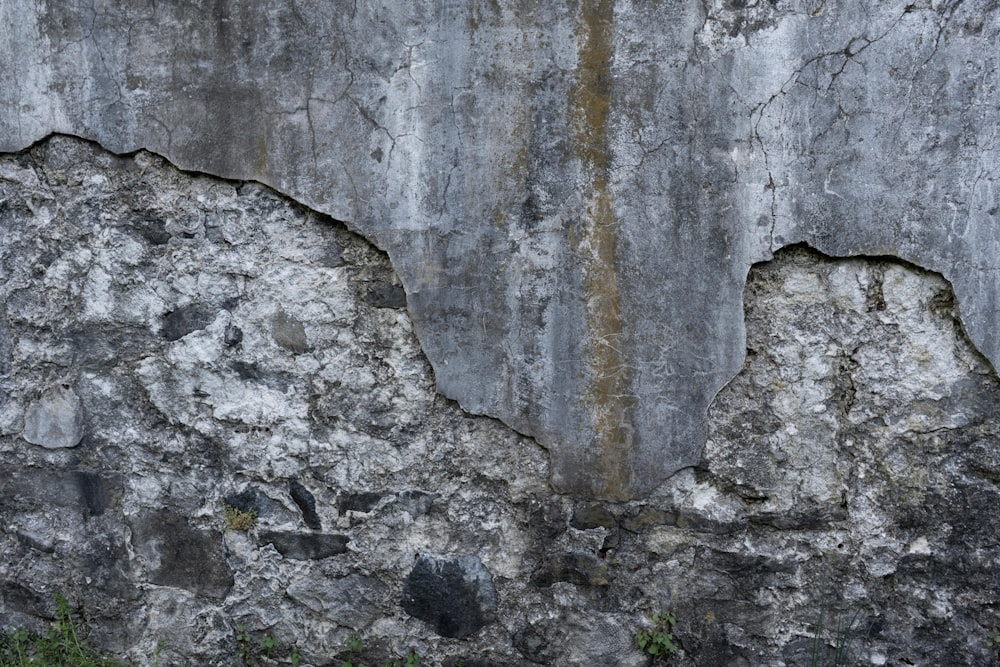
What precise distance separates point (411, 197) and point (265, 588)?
119 centimetres

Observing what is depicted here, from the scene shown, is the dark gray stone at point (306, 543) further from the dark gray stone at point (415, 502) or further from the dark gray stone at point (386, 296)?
the dark gray stone at point (386, 296)

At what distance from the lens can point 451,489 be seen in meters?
2.29

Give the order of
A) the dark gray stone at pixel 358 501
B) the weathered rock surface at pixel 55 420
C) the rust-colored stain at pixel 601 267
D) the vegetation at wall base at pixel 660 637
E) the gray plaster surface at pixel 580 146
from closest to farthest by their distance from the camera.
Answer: the gray plaster surface at pixel 580 146
the rust-colored stain at pixel 601 267
the vegetation at wall base at pixel 660 637
the dark gray stone at pixel 358 501
the weathered rock surface at pixel 55 420

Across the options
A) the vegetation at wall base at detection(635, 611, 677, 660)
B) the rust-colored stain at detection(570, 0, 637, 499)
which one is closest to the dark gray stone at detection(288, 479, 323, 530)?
the rust-colored stain at detection(570, 0, 637, 499)

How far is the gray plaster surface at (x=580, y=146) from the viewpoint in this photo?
1988 millimetres

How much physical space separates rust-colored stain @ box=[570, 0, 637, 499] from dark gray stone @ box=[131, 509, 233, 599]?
1111 millimetres

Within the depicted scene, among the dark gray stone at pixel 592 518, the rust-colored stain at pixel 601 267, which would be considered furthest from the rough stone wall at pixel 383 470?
the rust-colored stain at pixel 601 267

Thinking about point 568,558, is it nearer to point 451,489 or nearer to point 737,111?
point 451,489

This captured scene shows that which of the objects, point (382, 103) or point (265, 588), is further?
point (265, 588)

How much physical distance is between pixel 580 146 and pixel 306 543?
132 cm

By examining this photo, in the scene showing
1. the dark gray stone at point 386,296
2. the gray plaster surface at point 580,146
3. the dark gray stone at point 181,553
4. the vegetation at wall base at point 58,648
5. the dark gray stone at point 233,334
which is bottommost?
the vegetation at wall base at point 58,648

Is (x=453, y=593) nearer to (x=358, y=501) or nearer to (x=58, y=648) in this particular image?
(x=358, y=501)

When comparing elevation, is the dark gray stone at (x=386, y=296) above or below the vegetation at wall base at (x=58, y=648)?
above

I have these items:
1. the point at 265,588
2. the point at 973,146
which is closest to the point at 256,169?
the point at 265,588
